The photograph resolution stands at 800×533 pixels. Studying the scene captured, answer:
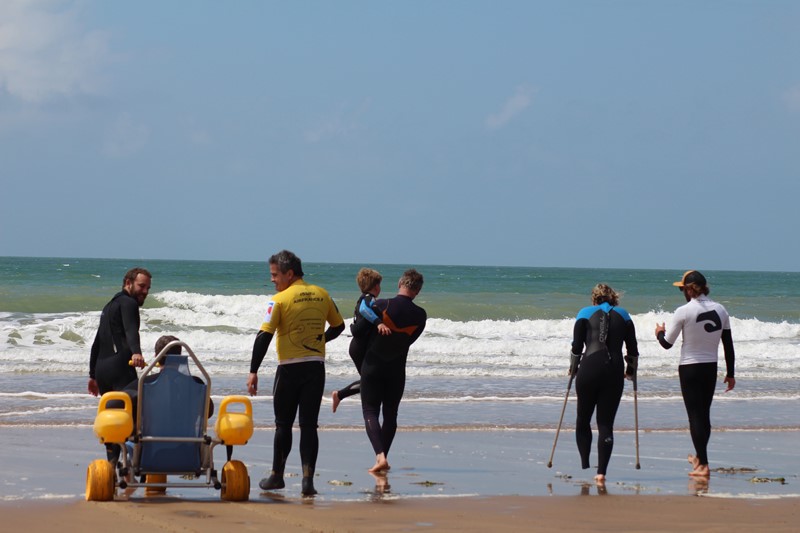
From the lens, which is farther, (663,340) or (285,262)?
(663,340)

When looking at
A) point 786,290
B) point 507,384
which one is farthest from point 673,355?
point 786,290

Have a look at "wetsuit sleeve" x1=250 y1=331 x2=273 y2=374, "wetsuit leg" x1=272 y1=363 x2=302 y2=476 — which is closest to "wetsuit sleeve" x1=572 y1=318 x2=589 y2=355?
"wetsuit leg" x1=272 y1=363 x2=302 y2=476

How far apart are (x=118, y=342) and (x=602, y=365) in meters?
3.38

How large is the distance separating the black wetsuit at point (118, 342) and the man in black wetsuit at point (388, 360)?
6.38 feet

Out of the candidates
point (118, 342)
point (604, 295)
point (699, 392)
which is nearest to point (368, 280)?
point (604, 295)

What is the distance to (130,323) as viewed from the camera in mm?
6734

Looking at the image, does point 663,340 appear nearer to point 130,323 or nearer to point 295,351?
point 295,351

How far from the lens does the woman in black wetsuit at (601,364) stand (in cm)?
773

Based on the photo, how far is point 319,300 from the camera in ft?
23.2

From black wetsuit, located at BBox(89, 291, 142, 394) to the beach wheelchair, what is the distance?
368 millimetres

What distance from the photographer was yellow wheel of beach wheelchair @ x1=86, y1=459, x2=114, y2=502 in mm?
6230

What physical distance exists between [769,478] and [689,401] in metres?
0.80

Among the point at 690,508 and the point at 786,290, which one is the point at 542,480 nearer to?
the point at 690,508

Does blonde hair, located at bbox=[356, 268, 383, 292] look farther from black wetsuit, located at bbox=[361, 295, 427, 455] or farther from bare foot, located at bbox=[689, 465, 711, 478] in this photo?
bare foot, located at bbox=[689, 465, 711, 478]
